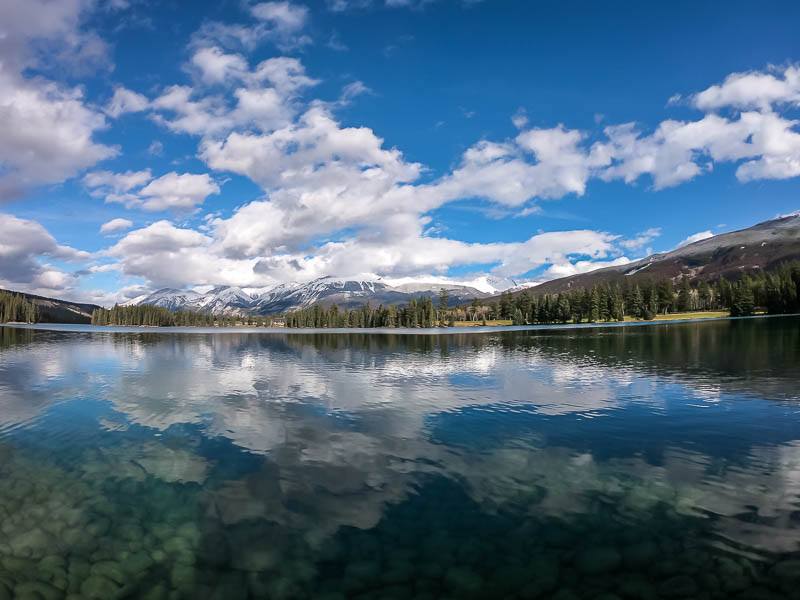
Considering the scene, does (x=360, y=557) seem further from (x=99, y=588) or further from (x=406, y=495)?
(x=99, y=588)

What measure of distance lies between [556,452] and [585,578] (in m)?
11.2

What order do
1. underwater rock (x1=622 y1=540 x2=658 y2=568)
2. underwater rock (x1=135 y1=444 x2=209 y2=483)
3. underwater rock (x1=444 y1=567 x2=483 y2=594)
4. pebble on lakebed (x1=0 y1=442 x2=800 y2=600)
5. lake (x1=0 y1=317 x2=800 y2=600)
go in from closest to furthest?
1. pebble on lakebed (x1=0 y1=442 x2=800 y2=600)
2. underwater rock (x1=444 y1=567 x2=483 y2=594)
3. lake (x1=0 y1=317 x2=800 y2=600)
4. underwater rock (x1=622 y1=540 x2=658 y2=568)
5. underwater rock (x1=135 y1=444 x2=209 y2=483)

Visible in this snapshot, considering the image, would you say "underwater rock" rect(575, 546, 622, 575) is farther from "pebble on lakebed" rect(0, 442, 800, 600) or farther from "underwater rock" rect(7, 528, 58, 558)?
"underwater rock" rect(7, 528, 58, 558)

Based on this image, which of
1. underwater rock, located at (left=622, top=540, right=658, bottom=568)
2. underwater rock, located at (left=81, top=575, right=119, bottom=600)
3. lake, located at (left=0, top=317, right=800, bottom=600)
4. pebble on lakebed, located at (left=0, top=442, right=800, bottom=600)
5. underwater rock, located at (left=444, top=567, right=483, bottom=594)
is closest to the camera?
underwater rock, located at (left=81, top=575, right=119, bottom=600)

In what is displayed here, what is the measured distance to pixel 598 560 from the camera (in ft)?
44.3

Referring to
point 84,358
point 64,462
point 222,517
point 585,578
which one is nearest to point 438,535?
point 585,578

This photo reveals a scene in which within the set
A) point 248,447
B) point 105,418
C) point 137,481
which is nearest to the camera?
point 137,481

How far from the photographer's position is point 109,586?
1252cm

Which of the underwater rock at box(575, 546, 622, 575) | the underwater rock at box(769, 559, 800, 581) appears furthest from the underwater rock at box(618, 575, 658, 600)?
the underwater rock at box(769, 559, 800, 581)

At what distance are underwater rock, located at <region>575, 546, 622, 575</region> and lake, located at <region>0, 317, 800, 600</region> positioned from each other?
0.06 m

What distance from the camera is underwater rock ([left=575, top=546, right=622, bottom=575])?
13062mm

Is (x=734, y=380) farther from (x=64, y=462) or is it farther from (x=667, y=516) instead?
(x=64, y=462)

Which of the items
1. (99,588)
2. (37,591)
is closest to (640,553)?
(99,588)

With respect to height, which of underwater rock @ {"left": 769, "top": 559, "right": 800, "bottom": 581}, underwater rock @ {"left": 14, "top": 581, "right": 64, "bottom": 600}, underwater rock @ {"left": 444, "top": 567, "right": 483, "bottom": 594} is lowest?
underwater rock @ {"left": 444, "top": 567, "right": 483, "bottom": 594}
